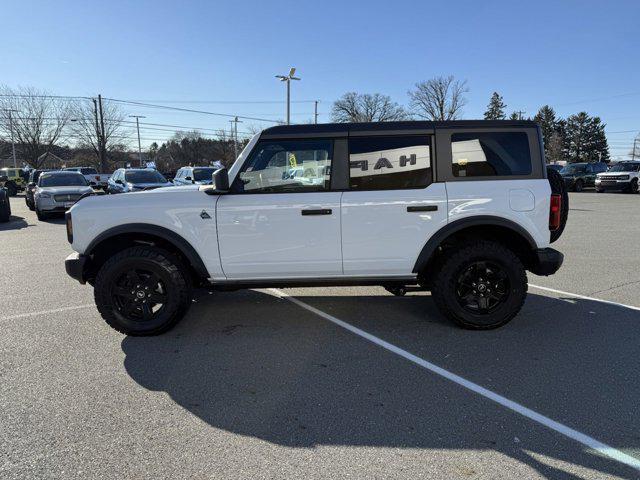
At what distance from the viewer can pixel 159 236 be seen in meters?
4.19

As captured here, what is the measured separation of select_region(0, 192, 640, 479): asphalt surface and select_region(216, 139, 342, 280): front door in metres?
0.75

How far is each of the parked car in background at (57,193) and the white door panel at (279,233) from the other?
11.8 m

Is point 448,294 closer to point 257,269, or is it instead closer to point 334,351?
point 334,351

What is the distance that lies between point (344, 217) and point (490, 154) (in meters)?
1.54

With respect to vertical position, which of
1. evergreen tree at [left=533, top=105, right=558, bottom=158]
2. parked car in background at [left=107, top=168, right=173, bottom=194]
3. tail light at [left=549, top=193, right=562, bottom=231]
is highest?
evergreen tree at [left=533, top=105, right=558, bottom=158]

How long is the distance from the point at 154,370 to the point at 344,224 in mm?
2070

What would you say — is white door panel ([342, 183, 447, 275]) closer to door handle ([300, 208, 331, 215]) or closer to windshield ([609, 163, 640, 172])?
door handle ([300, 208, 331, 215])

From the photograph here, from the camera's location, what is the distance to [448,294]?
4246 millimetres

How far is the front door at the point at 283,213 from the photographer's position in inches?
163

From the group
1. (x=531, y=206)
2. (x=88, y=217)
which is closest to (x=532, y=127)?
(x=531, y=206)

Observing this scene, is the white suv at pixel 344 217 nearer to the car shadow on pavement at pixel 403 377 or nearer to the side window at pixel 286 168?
the side window at pixel 286 168

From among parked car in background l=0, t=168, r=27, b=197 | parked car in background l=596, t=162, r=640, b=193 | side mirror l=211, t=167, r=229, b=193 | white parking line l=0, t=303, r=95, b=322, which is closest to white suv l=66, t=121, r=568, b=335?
side mirror l=211, t=167, r=229, b=193

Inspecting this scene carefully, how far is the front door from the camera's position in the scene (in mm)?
4129

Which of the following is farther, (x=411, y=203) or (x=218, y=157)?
(x=218, y=157)
